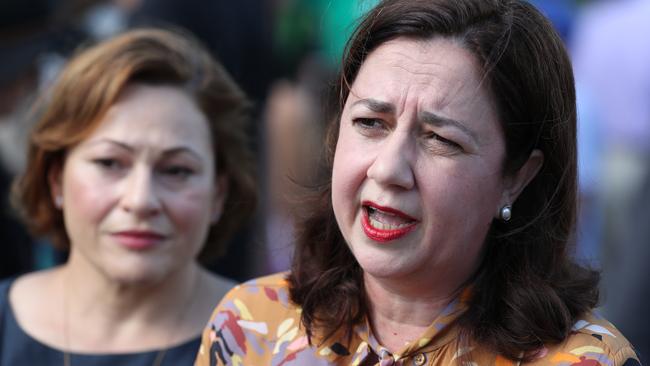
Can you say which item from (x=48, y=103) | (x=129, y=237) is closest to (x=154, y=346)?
(x=129, y=237)

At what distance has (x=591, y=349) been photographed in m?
2.47

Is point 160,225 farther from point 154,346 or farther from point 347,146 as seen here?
point 347,146

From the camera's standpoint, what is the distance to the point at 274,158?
7023 mm

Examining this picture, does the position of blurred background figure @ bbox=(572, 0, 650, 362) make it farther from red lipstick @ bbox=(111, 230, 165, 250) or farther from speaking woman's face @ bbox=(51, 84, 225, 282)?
red lipstick @ bbox=(111, 230, 165, 250)

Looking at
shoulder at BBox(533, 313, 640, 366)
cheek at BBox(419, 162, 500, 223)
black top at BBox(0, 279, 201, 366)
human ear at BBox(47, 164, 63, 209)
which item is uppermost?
cheek at BBox(419, 162, 500, 223)

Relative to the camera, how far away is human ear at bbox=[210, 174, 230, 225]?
373cm

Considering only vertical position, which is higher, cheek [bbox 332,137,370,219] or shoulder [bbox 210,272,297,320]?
cheek [bbox 332,137,370,219]

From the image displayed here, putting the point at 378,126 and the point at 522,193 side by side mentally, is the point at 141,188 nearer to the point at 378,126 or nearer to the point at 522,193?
the point at 378,126

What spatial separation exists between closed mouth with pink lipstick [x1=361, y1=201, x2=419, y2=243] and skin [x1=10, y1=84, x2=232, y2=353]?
1118mm

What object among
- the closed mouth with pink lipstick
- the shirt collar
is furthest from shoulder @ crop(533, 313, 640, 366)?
the closed mouth with pink lipstick

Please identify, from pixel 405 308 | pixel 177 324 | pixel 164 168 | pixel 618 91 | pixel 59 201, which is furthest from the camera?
pixel 618 91

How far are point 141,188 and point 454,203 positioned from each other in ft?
4.23

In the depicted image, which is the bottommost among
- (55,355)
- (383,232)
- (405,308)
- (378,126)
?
(55,355)

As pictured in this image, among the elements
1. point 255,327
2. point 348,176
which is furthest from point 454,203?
point 255,327
